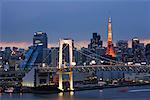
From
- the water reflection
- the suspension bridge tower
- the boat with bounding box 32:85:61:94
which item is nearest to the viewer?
the water reflection

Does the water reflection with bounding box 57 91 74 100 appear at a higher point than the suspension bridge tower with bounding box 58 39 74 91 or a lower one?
lower

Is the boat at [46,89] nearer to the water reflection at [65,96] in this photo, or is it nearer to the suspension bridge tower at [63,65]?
the suspension bridge tower at [63,65]

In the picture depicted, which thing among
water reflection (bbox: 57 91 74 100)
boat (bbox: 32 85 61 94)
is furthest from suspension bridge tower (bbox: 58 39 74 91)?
water reflection (bbox: 57 91 74 100)

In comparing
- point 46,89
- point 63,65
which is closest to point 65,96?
point 46,89

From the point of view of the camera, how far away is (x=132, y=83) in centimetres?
1759

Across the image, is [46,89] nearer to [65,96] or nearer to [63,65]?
[63,65]

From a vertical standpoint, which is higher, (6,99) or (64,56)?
(64,56)

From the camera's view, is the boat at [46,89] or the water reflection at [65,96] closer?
the water reflection at [65,96]

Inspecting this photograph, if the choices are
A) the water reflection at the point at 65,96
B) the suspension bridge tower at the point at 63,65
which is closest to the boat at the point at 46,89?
the suspension bridge tower at the point at 63,65

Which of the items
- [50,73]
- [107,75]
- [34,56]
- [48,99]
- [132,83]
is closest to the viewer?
[48,99]

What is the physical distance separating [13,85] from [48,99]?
4.55 m

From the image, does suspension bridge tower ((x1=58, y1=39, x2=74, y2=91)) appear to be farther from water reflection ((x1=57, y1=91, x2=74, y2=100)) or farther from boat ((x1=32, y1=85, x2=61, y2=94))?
water reflection ((x1=57, y1=91, x2=74, y2=100))

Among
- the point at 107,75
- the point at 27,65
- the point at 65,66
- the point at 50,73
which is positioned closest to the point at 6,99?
the point at 65,66

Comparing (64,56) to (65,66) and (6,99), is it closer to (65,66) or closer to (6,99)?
(65,66)
